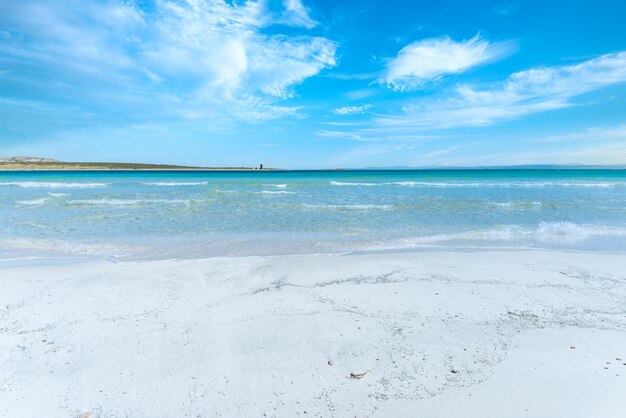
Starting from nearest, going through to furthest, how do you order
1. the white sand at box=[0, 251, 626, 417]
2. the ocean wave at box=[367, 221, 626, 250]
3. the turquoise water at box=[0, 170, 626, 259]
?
the white sand at box=[0, 251, 626, 417] → the turquoise water at box=[0, 170, 626, 259] → the ocean wave at box=[367, 221, 626, 250]

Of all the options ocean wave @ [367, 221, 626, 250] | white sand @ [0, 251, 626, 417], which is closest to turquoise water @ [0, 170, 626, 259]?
ocean wave @ [367, 221, 626, 250]

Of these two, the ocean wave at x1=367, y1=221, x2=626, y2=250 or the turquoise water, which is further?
the ocean wave at x1=367, y1=221, x2=626, y2=250

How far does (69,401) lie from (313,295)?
11.4 feet

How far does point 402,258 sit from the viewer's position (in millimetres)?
8258

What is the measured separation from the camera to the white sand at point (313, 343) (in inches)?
131

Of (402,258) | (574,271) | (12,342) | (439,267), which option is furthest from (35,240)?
(574,271)

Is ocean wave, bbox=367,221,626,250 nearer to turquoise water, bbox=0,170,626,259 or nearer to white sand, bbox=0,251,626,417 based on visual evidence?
turquoise water, bbox=0,170,626,259

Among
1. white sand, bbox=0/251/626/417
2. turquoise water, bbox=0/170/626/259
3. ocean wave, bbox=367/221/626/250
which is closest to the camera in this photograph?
white sand, bbox=0/251/626/417

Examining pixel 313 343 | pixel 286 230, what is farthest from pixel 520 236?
pixel 313 343

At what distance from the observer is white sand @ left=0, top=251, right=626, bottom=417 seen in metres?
3.32

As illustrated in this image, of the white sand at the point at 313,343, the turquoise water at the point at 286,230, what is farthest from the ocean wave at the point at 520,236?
the white sand at the point at 313,343

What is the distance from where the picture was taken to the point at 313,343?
4.27 m

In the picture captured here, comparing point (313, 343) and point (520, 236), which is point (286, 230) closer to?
point (520, 236)

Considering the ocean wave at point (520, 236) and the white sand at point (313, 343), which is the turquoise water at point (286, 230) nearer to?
the ocean wave at point (520, 236)
